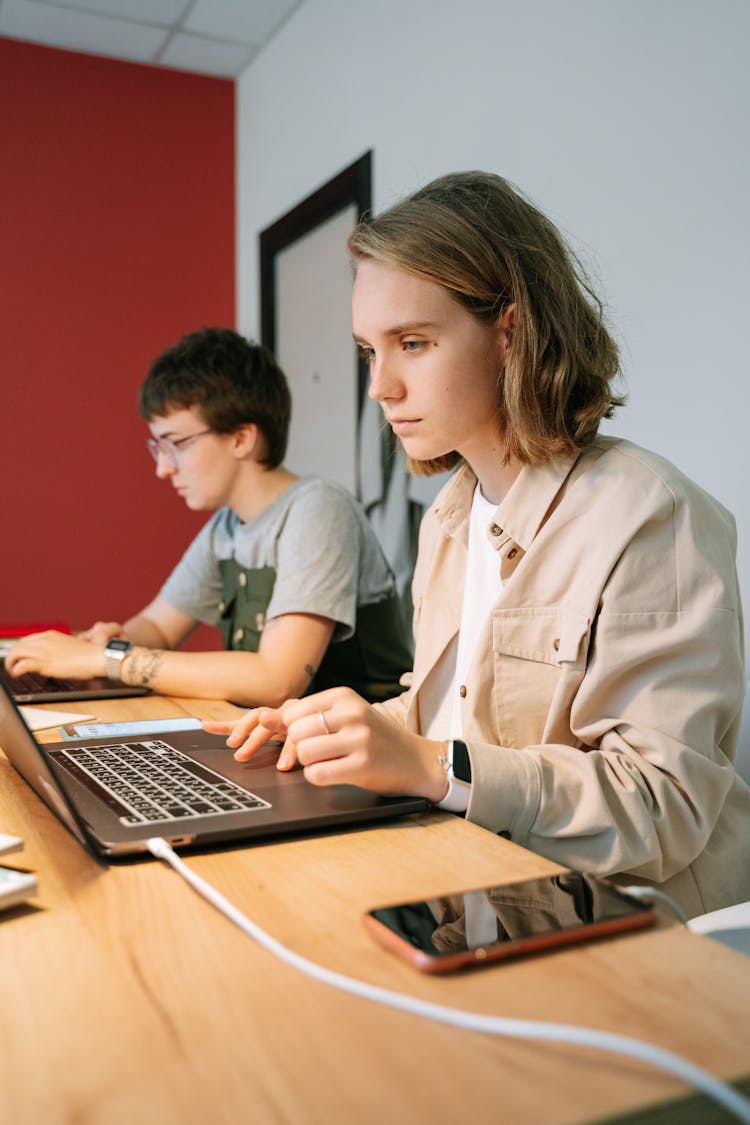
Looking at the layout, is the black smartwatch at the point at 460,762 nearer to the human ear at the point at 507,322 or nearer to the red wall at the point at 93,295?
the human ear at the point at 507,322

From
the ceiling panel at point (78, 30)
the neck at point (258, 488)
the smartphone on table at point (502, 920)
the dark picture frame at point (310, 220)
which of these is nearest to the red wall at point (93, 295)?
the ceiling panel at point (78, 30)

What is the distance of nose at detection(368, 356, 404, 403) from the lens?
3.91 feet

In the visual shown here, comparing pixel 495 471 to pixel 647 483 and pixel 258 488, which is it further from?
pixel 258 488

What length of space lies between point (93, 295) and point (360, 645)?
2.15 metres

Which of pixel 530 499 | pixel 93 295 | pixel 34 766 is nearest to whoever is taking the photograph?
pixel 34 766

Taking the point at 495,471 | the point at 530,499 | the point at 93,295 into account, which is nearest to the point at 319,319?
the point at 93,295

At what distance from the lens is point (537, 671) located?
1.07 meters

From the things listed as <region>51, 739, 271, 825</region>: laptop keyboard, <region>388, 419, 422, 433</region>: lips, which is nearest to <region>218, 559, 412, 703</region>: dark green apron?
<region>388, 419, 422, 433</region>: lips

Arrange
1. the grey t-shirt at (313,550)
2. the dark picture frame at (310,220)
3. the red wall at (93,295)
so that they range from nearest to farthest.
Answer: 1. the grey t-shirt at (313,550)
2. the dark picture frame at (310,220)
3. the red wall at (93,295)

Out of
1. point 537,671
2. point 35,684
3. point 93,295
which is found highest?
point 93,295

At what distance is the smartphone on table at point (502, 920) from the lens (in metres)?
0.57

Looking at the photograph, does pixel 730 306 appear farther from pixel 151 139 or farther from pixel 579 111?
pixel 151 139

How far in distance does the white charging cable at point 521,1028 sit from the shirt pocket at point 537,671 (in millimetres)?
503

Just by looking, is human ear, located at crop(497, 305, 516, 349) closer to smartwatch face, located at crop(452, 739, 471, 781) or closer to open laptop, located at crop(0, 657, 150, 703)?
smartwatch face, located at crop(452, 739, 471, 781)
